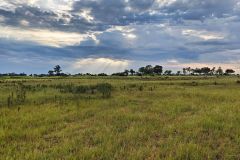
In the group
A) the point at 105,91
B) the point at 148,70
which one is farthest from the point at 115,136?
the point at 148,70

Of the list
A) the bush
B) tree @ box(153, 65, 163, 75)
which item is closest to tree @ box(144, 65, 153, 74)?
tree @ box(153, 65, 163, 75)

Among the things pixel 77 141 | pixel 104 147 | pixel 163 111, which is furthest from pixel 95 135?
pixel 163 111

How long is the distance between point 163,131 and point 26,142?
4.91 meters

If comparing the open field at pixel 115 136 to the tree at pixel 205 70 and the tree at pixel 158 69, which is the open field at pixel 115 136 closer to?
the tree at pixel 158 69

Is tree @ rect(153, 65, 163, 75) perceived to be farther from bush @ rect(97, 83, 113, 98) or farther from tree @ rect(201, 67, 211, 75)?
bush @ rect(97, 83, 113, 98)

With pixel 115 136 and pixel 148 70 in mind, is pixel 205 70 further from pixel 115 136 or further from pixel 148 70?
pixel 115 136

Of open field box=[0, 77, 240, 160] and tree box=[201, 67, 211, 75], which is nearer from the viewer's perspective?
open field box=[0, 77, 240, 160]

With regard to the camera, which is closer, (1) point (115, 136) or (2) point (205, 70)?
(1) point (115, 136)

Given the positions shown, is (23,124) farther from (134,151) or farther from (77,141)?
(134,151)

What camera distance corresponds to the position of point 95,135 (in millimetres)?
10445

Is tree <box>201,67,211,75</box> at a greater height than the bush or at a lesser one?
greater

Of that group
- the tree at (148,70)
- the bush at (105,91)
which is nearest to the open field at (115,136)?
the bush at (105,91)

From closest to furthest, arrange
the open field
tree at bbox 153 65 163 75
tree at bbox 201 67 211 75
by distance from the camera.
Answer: the open field
tree at bbox 153 65 163 75
tree at bbox 201 67 211 75

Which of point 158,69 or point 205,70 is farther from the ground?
point 158,69
